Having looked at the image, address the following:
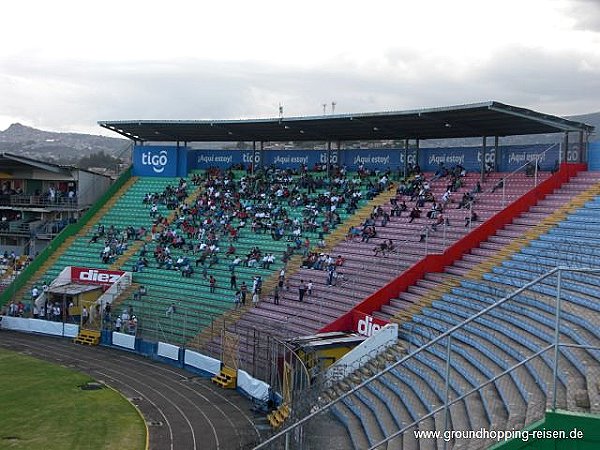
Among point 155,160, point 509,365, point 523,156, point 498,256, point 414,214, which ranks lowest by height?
point 509,365

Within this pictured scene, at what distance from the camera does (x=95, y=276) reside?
119 ft

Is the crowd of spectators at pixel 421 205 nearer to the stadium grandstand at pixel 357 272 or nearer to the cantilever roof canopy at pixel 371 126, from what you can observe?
the stadium grandstand at pixel 357 272

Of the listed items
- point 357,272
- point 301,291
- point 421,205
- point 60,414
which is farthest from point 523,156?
point 60,414

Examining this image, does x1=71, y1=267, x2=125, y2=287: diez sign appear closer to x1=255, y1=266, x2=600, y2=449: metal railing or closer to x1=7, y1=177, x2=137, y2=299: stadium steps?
x1=7, y1=177, x2=137, y2=299: stadium steps

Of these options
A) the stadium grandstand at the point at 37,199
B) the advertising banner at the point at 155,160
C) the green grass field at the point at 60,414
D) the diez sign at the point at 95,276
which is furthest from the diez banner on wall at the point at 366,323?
the stadium grandstand at the point at 37,199

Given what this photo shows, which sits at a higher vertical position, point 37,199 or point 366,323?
point 37,199

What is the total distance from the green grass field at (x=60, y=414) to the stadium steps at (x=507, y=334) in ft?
21.8

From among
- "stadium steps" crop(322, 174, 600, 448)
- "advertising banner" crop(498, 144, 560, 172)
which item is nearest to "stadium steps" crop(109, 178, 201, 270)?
"advertising banner" crop(498, 144, 560, 172)

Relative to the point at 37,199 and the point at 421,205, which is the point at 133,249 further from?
the point at 421,205

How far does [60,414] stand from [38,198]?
25.4 m

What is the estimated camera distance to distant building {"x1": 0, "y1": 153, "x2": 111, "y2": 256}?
43.8m

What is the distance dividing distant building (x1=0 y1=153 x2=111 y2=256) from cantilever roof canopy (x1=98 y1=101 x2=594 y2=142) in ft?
14.2

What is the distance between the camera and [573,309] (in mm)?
15992

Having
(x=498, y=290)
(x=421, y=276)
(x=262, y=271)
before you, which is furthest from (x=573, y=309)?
(x=262, y=271)
